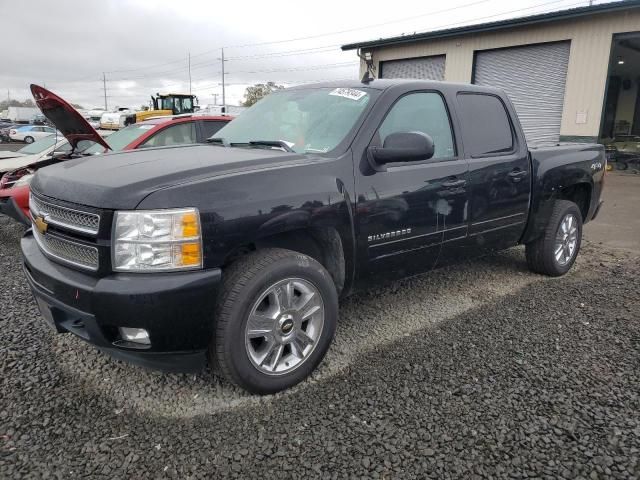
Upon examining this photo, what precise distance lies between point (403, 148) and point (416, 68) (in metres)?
15.6

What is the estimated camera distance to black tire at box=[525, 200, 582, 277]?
15.5 feet

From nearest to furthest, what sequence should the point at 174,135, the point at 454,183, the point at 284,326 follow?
the point at 284,326 < the point at 454,183 < the point at 174,135

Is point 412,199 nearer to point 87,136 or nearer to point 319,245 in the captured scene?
point 319,245

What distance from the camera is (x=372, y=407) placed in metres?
2.63

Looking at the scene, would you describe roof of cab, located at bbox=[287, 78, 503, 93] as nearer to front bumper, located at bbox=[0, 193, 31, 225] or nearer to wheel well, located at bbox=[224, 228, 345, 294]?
wheel well, located at bbox=[224, 228, 345, 294]

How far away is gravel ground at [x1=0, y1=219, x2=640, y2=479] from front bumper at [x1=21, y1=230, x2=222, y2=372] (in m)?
0.39

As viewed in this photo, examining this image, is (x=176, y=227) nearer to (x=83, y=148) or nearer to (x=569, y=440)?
(x=569, y=440)

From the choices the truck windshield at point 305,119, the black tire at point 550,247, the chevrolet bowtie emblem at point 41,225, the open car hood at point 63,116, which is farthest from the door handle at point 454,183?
the open car hood at point 63,116

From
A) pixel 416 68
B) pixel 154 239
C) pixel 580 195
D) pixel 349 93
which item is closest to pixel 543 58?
pixel 416 68

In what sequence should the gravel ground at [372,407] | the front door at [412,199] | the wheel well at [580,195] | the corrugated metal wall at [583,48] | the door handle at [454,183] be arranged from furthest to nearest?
the corrugated metal wall at [583,48] → the wheel well at [580,195] → the door handle at [454,183] → the front door at [412,199] → the gravel ground at [372,407]

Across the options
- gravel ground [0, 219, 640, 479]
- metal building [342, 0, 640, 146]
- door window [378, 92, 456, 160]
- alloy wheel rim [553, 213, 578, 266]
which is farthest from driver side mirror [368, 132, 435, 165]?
metal building [342, 0, 640, 146]

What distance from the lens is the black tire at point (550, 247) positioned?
15.5 ft

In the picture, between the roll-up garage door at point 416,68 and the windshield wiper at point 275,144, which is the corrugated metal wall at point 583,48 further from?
the windshield wiper at point 275,144

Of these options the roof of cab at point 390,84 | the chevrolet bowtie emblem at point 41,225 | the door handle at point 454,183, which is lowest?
the chevrolet bowtie emblem at point 41,225
